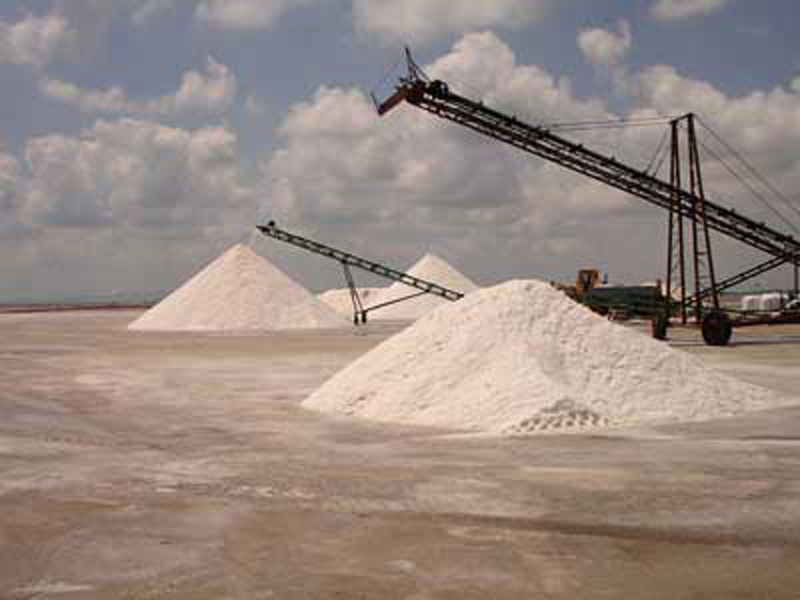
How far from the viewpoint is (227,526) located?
612 centimetres

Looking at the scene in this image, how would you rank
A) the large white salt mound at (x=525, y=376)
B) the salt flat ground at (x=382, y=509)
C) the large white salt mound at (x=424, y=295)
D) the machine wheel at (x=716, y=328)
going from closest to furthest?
the salt flat ground at (x=382, y=509)
the large white salt mound at (x=525, y=376)
the machine wheel at (x=716, y=328)
the large white salt mound at (x=424, y=295)

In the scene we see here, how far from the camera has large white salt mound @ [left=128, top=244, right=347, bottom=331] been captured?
41.3m

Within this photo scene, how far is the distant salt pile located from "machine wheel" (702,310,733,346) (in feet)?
131

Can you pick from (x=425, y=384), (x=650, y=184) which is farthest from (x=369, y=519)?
(x=650, y=184)

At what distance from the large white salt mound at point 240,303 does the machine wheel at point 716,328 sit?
21.6 m

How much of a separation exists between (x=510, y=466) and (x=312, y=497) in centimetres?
213

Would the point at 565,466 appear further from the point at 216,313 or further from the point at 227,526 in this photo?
the point at 216,313

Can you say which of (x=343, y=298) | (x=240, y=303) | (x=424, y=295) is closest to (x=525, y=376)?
(x=240, y=303)

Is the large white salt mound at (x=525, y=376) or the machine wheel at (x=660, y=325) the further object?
the machine wheel at (x=660, y=325)

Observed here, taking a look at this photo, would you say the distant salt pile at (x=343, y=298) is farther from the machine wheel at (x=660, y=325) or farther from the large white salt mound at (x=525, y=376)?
the large white salt mound at (x=525, y=376)

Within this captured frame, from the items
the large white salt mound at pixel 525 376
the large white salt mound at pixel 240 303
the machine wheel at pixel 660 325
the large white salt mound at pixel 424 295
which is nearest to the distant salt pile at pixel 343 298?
the large white salt mound at pixel 424 295

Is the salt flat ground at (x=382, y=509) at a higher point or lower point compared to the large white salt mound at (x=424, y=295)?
lower

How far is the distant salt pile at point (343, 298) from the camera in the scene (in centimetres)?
6663

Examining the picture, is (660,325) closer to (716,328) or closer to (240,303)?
(716,328)
